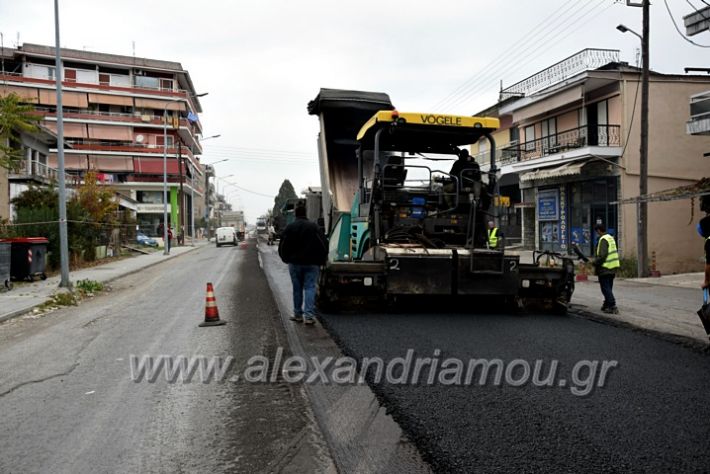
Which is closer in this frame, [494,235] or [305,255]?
[305,255]

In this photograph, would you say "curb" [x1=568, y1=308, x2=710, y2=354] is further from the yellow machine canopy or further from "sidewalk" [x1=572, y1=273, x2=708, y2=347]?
the yellow machine canopy

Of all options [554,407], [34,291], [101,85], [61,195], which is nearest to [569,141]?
[61,195]

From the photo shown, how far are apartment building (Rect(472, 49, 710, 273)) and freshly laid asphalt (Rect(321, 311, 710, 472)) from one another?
1294cm

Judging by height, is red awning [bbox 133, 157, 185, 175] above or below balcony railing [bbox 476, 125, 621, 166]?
above

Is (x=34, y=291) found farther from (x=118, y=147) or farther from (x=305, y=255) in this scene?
(x=118, y=147)

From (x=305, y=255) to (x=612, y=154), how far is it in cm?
1604

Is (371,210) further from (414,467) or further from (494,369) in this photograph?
(414,467)

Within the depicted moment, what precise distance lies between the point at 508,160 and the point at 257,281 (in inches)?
670

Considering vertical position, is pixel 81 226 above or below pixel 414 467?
above

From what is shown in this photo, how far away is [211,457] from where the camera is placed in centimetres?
392

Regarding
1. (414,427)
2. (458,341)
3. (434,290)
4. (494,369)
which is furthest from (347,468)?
(434,290)

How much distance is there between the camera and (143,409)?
492 centimetres

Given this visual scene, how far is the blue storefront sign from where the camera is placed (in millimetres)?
25438

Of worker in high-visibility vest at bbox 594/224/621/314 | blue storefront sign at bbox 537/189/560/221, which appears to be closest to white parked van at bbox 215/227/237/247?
blue storefront sign at bbox 537/189/560/221
